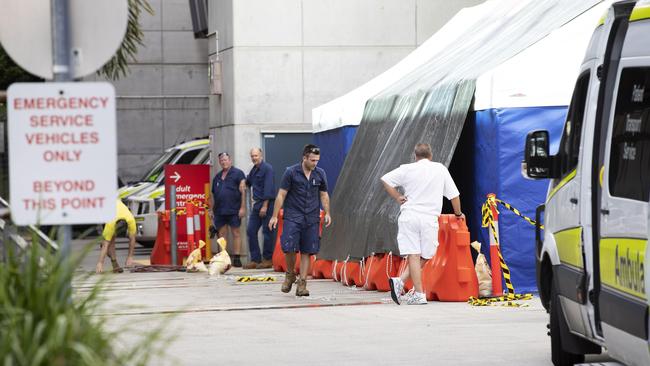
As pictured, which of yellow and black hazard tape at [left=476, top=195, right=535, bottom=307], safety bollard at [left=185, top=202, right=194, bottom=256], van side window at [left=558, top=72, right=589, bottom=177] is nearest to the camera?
van side window at [left=558, top=72, right=589, bottom=177]

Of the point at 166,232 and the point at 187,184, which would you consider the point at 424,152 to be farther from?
the point at 187,184

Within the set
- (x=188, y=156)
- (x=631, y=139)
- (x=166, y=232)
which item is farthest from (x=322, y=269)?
(x=631, y=139)

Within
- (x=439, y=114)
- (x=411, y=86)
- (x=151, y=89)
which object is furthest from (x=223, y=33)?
(x=151, y=89)

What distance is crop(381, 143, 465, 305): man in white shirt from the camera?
15791 mm

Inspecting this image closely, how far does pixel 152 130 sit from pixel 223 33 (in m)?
14.9

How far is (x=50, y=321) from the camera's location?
6270 mm

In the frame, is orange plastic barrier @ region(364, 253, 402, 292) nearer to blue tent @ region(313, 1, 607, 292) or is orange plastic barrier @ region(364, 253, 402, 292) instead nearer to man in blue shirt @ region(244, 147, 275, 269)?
blue tent @ region(313, 1, 607, 292)

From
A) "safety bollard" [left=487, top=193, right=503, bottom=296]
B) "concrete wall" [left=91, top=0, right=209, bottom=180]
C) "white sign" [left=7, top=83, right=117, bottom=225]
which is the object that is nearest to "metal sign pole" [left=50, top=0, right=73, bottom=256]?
"white sign" [left=7, top=83, right=117, bottom=225]

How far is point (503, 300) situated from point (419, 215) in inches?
49.2

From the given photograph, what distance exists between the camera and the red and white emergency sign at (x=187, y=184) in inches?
970

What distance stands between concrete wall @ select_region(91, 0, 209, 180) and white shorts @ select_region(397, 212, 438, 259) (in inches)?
957

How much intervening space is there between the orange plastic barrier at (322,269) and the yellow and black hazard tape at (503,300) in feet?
14.6

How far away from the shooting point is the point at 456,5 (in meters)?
25.4

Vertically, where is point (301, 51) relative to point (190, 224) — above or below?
above
